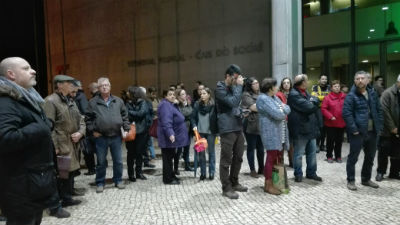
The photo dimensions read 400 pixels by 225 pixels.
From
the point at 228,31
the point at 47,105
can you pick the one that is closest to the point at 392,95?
the point at 47,105

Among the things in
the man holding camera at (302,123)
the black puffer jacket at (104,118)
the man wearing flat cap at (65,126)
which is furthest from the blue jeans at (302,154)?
the man wearing flat cap at (65,126)

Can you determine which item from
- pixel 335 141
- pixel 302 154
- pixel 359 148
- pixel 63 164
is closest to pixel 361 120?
pixel 359 148

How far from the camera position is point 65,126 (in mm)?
5641

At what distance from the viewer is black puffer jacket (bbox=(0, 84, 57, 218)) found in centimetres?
281

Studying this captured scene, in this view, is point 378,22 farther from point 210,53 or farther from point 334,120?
point 210,53

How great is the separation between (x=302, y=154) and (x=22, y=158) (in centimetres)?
507

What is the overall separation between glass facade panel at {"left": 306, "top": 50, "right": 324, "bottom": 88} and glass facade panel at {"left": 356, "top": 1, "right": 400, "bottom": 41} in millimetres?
1464

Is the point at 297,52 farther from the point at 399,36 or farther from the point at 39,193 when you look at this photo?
the point at 39,193

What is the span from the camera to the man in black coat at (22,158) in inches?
110

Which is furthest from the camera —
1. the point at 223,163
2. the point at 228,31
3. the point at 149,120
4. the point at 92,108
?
the point at 228,31

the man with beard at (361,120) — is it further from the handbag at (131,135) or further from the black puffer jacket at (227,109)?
the handbag at (131,135)

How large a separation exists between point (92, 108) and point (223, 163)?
246 centimetres

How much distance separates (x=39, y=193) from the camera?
9.56ft

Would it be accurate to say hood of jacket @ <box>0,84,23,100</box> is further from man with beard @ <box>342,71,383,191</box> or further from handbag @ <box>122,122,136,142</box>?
man with beard @ <box>342,71,383,191</box>
